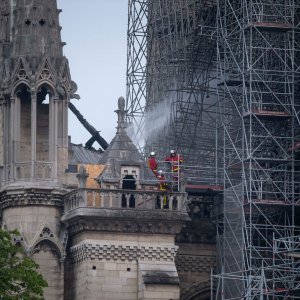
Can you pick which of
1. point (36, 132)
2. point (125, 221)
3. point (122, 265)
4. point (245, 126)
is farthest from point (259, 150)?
point (36, 132)

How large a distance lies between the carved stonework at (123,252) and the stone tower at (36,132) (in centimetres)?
153

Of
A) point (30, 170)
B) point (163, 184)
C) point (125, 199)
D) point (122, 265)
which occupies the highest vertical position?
point (30, 170)

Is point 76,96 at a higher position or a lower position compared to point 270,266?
higher

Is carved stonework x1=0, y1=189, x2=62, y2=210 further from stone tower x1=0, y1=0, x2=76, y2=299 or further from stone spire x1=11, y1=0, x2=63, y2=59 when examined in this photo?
stone spire x1=11, y1=0, x2=63, y2=59

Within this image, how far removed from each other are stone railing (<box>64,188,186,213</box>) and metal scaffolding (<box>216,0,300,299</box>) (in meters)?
2.72

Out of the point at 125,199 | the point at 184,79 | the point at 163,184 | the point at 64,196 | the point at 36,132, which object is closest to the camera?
the point at 125,199

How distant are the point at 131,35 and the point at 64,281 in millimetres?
17019

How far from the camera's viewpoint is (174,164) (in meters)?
88.2

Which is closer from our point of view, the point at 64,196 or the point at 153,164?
the point at 64,196

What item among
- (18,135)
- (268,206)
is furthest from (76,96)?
(268,206)

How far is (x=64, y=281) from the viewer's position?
86.1 m

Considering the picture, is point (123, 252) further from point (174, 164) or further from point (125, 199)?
point (174, 164)

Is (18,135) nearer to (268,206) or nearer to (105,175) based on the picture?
(105,175)

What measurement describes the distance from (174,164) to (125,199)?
3.57 meters
